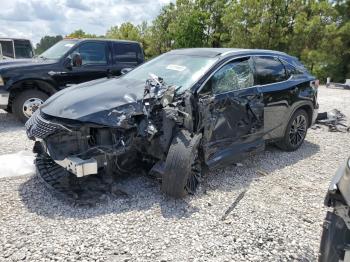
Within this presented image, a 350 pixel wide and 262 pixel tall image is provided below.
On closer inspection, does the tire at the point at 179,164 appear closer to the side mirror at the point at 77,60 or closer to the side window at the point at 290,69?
the side window at the point at 290,69

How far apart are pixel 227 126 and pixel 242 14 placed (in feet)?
64.8

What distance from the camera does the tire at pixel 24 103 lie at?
699 cm

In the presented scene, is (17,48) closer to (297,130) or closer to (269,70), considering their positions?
(269,70)

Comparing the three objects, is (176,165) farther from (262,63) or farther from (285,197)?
(262,63)

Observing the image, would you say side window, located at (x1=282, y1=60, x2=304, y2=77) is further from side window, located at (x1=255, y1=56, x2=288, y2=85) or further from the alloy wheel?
the alloy wheel

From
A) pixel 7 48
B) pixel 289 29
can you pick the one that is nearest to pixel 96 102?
pixel 7 48

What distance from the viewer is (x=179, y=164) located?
12.3 feet

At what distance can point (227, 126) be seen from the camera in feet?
14.9

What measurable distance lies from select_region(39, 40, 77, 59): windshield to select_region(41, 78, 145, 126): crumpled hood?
3.61m

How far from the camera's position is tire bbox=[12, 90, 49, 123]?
22.9ft

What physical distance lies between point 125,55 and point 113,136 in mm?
5091

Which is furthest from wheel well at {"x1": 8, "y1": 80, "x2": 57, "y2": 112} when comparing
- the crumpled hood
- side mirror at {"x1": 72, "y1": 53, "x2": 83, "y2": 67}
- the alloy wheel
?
the alloy wheel

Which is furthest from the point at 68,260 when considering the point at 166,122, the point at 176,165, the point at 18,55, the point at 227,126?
the point at 18,55

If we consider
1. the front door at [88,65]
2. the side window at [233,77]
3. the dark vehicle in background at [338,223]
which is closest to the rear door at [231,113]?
the side window at [233,77]
